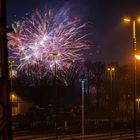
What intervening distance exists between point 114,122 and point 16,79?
37.1 meters

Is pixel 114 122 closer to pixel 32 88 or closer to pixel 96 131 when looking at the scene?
pixel 96 131

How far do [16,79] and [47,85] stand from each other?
9806mm

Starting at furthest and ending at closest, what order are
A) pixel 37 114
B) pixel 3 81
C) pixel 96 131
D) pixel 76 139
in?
pixel 37 114 < pixel 96 131 < pixel 76 139 < pixel 3 81

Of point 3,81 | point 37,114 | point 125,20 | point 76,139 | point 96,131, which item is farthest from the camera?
point 37,114

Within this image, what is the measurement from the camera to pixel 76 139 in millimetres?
45625

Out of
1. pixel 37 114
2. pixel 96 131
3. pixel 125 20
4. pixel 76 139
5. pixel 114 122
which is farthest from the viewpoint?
pixel 37 114

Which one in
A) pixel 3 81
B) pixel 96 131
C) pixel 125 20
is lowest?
pixel 96 131

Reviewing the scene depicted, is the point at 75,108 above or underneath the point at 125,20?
underneath

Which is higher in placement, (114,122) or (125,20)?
(125,20)

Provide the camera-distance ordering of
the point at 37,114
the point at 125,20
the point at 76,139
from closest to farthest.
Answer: the point at 125,20, the point at 76,139, the point at 37,114

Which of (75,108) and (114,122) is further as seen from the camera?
(75,108)

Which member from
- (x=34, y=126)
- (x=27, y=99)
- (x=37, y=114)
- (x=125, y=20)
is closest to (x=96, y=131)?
(x=34, y=126)

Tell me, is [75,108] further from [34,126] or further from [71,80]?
[34,126]

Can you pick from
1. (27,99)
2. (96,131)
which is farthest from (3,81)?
(27,99)
